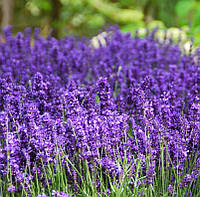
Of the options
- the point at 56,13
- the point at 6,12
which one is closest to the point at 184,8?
the point at 56,13

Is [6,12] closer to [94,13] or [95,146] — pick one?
[94,13]

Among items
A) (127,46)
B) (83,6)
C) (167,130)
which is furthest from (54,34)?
(167,130)

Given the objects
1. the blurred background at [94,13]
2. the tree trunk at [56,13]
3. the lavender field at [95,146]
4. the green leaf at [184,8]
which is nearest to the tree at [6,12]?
the blurred background at [94,13]

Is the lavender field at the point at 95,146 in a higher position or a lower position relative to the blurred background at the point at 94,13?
lower

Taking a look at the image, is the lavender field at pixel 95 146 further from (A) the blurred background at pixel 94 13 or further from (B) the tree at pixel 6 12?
(A) the blurred background at pixel 94 13

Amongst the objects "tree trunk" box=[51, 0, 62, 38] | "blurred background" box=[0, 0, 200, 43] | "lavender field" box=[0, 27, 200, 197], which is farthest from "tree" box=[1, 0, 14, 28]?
"lavender field" box=[0, 27, 200, 197]

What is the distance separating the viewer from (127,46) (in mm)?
4848

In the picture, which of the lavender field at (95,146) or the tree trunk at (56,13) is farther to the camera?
the tree trunk at (56,13)

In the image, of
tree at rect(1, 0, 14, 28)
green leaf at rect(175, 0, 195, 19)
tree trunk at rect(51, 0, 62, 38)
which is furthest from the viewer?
tree trunk at rect(51, 0, 62, 38)

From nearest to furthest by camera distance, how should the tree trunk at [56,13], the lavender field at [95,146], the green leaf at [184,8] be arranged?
1. the lavender field at [95,146]
2. the green leaf at [184,8]
3. the tree trunk at [56,13]

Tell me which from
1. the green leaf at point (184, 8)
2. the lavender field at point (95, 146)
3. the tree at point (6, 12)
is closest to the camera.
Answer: the lavender field at point (95, 146)

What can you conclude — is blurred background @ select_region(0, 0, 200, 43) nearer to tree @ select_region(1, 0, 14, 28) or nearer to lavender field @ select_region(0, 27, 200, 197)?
tree @ select_region(1, 0, 14, 28)

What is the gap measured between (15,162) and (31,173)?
0.62 feet

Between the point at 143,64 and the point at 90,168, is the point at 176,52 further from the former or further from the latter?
the point at 90,168
